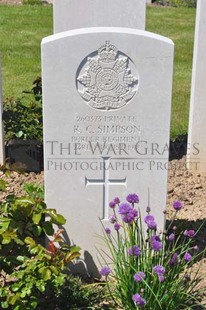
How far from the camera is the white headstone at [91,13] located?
17.9ft

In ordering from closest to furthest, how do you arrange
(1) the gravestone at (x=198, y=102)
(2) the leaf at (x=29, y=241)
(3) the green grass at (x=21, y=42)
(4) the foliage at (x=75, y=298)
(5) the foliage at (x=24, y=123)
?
(2) the leaf at (x=29, y=241) < (4) the foliage at (x=75, y=298) < (1) the gravestone at (x=198, y=102) < (5) the foliage at (x=24, y=123) < (3) the green grass at (x=21, y=42)

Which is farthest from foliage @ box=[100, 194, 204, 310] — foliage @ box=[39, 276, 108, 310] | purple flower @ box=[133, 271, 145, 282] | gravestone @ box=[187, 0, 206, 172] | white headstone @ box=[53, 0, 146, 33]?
white headstone @ box=[53, 0, 146, 33]

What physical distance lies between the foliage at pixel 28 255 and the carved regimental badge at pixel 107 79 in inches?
27.2

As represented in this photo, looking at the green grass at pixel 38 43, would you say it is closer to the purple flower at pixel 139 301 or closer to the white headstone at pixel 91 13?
the white headstone at pixel 91 13

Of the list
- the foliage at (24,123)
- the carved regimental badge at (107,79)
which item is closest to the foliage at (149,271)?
the carved regimental badge at (107,79)

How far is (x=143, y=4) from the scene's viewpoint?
5402 mm

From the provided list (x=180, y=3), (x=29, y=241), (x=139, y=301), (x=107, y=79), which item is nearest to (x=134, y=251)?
(x=139, y=301)

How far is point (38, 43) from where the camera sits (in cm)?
983

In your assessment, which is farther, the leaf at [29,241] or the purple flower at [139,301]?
the leaf at [29,241]

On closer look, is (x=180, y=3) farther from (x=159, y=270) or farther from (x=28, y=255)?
(x=159, y=270)

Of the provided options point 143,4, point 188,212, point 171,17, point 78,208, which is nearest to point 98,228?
point 78,208

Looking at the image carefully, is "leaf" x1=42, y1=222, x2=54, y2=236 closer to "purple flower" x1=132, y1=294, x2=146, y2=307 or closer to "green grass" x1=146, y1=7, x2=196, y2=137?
"purple flower" x1=132, y1=294, x2=146, y2=307

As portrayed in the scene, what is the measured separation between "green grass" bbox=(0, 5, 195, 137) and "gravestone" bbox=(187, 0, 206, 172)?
0.76 metres

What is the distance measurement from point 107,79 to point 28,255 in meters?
1.11
